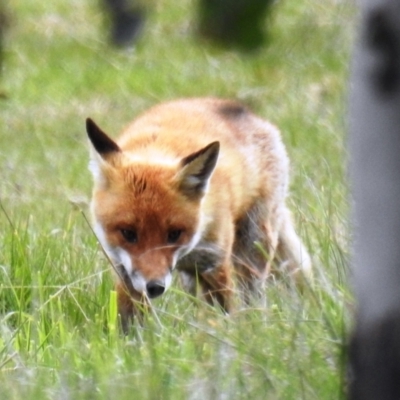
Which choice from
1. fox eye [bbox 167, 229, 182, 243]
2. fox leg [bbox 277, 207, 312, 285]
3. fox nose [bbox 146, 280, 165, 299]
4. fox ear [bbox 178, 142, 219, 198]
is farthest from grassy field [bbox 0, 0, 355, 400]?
fox ear [bbox 178, 142, 219, 198]

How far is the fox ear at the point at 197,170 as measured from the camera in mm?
5226

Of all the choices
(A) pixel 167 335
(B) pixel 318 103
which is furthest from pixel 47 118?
(A) pixel 167 335

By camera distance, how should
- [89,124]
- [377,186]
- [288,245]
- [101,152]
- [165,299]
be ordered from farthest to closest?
1. [288,245]
2. [101,152]
3. [89,124]
4. [165,299]
5. [377,186]

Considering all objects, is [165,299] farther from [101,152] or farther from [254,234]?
[254,234]

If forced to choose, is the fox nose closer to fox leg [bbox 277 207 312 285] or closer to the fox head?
the fox head

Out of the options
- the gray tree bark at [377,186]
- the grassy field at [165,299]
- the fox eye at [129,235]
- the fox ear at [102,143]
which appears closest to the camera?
the grassy field at [165,299]

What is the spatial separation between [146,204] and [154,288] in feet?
1.97

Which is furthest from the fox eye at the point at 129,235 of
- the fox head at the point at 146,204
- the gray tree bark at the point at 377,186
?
the gray tree bark at the point at 377,186

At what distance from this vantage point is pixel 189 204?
5430mm

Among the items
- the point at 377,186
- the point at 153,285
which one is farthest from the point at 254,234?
the point at 377,186

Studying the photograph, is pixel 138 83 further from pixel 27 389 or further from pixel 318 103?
pixel 27 389

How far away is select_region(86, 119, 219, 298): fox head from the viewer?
207 inches

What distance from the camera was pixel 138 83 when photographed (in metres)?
10.3

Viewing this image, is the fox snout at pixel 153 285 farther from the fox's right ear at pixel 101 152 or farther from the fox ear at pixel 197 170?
the fox's right ear at pixel 101 152
